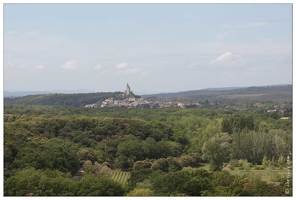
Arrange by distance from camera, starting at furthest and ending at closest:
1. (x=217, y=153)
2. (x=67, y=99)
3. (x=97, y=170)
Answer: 1. (x=67, y=99)
2. (x=217, y=153)
3. (x=97, y=170)

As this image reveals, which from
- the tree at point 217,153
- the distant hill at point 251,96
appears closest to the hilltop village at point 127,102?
the distant hill at point 251,96

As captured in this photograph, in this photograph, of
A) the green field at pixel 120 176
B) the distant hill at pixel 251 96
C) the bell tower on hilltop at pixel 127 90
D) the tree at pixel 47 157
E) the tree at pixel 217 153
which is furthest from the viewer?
the distant hill at pixel 251 96

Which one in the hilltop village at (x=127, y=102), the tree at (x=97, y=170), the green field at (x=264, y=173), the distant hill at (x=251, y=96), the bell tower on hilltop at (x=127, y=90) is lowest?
the green field at (x=264, y=173)

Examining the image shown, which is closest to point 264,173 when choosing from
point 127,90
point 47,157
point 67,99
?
point 47,157

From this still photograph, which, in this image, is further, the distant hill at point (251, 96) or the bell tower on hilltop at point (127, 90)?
the distant hill at point (251, 96)

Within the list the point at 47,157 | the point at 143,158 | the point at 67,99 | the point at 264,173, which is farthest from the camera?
the point at 67,99

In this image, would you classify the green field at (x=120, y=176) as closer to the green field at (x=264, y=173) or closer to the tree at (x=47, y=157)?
the tree at (x=47, y=157)

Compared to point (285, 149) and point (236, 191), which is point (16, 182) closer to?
point (236, 191)

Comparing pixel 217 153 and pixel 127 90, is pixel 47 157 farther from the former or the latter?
pixel 127 90

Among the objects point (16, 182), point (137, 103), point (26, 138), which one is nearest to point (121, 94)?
point (137, 103)
